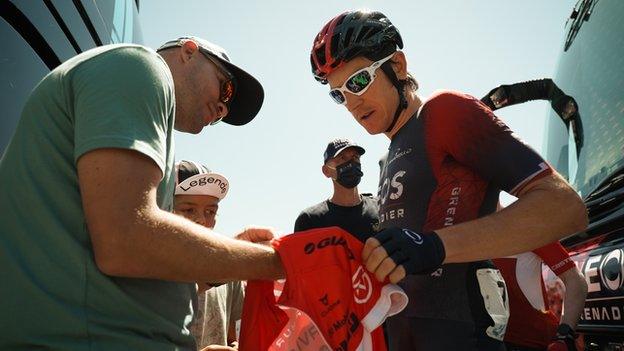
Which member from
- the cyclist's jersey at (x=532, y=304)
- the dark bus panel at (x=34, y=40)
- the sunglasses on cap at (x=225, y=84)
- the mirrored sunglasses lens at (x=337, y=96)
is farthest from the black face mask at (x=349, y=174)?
the dark bus panel at (x=34, y=40)

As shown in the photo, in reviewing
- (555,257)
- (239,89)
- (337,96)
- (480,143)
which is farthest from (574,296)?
(239,89)

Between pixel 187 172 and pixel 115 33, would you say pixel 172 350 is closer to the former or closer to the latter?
pixel 115 33

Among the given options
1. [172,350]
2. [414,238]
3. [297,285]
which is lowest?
[172,350]

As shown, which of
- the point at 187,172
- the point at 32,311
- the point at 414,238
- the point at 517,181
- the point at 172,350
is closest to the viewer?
the point at 32,311

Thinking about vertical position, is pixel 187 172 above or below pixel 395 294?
above

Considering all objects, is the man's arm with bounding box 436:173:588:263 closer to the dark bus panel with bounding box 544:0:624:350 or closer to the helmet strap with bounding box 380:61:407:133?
the dark bus panel with bounding box 544:0:624:350

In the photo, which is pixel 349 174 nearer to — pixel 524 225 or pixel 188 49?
pixel 188 49

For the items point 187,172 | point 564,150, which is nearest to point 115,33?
point 187,172

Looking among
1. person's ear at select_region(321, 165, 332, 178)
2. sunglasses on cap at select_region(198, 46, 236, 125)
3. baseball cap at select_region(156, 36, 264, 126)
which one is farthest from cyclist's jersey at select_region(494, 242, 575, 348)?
person's ear at select_region(321, 165, 332, 178)

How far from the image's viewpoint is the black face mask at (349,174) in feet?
17.1

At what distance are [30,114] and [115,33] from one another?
61.3 inches

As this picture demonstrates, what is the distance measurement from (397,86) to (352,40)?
346 millimetres

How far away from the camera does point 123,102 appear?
4.16 feet

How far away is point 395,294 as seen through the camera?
1.79m
